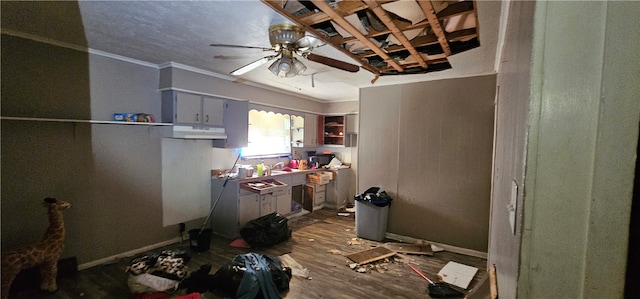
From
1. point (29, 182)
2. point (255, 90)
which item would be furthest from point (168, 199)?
point (255, 90)

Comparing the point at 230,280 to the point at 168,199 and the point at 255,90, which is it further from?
the point at 255,90

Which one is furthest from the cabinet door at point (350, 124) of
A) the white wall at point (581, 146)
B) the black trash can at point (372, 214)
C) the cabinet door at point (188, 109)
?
the white wall at point (581, 146)

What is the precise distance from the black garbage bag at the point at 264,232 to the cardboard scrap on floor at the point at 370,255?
1.02m

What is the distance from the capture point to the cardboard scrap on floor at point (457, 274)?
8.95 ft

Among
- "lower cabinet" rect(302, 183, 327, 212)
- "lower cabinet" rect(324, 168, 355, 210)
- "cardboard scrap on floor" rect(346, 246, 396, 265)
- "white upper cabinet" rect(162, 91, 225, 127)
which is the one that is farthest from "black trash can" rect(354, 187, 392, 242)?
"white upper cabinet" rect(162, 91, 225, 127)

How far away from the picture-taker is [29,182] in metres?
2.59

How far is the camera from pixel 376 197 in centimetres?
382

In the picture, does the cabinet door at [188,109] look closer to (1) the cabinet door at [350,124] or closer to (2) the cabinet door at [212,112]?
(2) the cabinet door at [212,112]

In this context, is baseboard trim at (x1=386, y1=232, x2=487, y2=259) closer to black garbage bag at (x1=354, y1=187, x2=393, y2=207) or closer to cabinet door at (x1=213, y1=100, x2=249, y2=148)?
black garbage bag at (x1=354, y1=187, x2=393, y2=207)

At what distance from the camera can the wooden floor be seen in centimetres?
251

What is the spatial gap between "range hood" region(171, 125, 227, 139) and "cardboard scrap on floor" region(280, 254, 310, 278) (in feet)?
6.49

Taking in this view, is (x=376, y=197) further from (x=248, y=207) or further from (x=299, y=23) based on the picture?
(x=299, y=23)

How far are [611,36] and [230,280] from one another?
2.79m

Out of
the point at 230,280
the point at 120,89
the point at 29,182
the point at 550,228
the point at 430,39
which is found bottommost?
the point at 230,280
